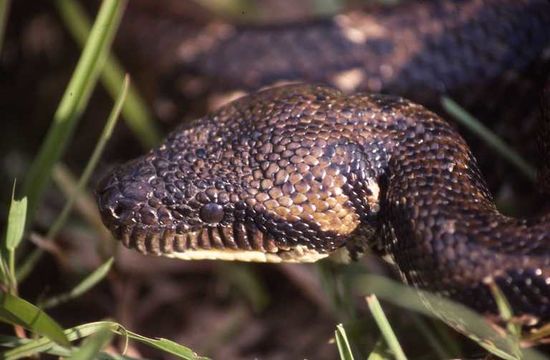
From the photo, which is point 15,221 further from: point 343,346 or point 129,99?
point 129,99

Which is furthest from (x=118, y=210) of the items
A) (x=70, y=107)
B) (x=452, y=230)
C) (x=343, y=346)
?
(x=452, y=230)

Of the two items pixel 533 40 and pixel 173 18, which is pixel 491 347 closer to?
pixel 533 40

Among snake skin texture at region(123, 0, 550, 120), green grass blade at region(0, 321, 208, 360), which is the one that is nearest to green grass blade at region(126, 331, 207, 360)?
green grass blade at region(0, 321, 208, 360)

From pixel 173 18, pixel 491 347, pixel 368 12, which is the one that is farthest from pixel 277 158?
pixel 173 18

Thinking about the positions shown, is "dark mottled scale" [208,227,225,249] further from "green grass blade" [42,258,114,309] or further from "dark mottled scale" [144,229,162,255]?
"green grass blade" [42,258,114,309]

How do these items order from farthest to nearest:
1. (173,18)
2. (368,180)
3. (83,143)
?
(83,143) → (173,18) → (368,180)

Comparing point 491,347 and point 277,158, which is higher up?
point 277,158
